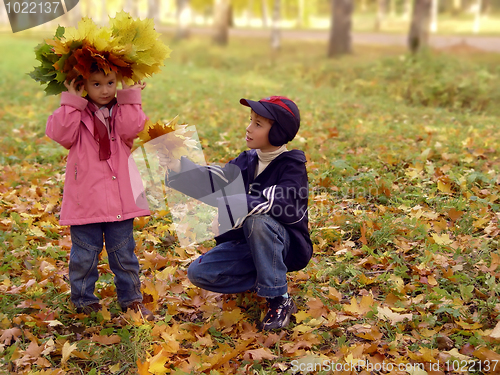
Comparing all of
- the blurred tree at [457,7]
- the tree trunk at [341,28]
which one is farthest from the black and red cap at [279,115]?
the blurred tree at [457,7]

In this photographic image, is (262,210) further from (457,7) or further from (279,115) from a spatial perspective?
(457,7)

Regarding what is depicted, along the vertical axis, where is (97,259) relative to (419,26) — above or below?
below

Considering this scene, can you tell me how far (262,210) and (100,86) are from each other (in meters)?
1.31

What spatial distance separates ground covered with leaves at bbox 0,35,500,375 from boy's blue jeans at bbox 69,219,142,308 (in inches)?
5.8

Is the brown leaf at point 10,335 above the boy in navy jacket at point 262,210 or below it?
below

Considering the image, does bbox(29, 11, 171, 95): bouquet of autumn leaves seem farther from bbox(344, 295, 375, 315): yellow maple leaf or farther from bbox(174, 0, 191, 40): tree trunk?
bbox(174, 0, 191, 40): tree trunk

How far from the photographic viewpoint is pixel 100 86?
3.10 m

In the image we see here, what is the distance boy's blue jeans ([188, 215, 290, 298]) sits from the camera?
3.07m

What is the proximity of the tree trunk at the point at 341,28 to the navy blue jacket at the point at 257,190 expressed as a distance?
50.5 ft

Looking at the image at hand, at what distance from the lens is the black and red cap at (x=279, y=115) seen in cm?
307

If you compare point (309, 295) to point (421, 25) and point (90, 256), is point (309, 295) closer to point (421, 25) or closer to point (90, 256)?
point (90, 256)

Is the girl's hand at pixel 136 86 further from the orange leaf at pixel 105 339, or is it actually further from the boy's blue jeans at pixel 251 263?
the orange leaf at pixel 105 339

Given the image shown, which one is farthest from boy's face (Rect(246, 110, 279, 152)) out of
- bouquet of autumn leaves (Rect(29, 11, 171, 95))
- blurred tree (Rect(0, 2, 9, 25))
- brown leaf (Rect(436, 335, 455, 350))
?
blurred tree (Rect(0, 2, 9, 25))

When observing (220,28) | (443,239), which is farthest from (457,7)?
(443,239)
